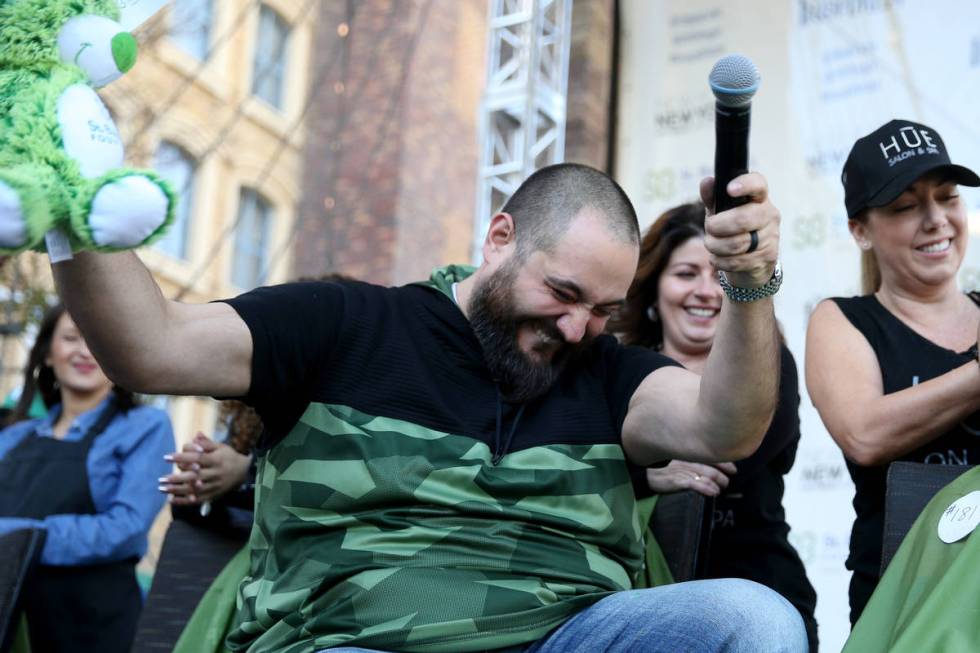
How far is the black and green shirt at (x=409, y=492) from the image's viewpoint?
204 cm

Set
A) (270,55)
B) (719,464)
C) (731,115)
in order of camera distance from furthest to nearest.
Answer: (270,55) < (719,464) < (731,115)

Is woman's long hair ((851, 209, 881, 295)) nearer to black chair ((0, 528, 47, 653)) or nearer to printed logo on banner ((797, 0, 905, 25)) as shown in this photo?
black chair ((0, 528, 47, 653))

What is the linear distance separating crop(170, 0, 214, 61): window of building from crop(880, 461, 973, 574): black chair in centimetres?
880

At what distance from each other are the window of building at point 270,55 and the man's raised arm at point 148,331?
13.8 metres

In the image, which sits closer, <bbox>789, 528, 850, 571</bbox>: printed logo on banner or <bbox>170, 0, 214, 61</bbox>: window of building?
<bbox>789, 528, 850, 571</bbox>: printed logo on banner

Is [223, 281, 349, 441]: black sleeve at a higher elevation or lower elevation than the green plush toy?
lower

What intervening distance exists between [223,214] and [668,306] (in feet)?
43.8

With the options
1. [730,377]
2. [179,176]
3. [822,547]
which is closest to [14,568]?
[730,377]

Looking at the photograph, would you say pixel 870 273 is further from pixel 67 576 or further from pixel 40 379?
pixel 40 379

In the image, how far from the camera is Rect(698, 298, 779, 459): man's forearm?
196 cm

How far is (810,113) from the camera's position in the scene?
519 cm

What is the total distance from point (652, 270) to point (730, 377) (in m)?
1.41

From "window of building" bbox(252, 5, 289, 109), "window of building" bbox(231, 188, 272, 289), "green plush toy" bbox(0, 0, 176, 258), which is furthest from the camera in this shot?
"window of building" bbox(252, 5, 289, 109)

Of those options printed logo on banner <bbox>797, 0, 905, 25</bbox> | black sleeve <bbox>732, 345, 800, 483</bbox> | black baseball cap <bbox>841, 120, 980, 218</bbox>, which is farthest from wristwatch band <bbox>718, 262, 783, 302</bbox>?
printed logo on banner <bbox>797, 0, 905, 25</bbox>
